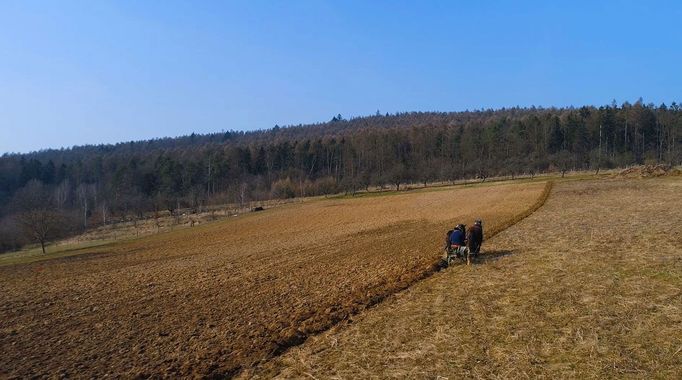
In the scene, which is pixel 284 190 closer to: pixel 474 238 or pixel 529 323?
pixel 474 238

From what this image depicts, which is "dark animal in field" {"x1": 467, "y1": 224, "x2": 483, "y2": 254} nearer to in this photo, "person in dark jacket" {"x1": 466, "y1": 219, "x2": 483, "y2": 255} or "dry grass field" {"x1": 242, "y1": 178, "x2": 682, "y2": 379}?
"person in dark jacket" {"x1": 466, "y1": 219, "x2": 483, "y2": 255}

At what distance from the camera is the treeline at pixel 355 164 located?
345 feet

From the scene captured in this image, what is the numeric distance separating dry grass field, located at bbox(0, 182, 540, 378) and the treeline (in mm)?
55726

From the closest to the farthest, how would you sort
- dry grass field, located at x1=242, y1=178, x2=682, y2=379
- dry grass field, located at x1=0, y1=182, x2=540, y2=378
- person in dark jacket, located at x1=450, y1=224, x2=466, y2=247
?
dry grass field, located at x1=242, y1=178, x2=682, y2=379 < dry grass field, located at x1=0, y1=182, x2=540, y2=378 < person in dark jacket, located at x1=450, y1=224, x2=466, y2=247

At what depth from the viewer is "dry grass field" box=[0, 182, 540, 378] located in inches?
493

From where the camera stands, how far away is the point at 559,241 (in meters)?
22.2

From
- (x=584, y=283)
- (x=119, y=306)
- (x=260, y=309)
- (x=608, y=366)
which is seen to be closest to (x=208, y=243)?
(x=119, y=306)

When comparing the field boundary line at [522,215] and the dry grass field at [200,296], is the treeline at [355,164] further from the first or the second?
the dry grass field at [200,296]

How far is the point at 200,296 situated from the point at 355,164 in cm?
12353

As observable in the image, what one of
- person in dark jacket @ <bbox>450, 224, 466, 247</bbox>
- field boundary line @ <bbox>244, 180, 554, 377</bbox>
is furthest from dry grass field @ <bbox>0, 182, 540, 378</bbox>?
person in dark jacket @ <bbox>450, 224, 466, 247</bbox>

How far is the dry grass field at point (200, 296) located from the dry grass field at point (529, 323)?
82 cm

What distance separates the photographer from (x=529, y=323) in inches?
471

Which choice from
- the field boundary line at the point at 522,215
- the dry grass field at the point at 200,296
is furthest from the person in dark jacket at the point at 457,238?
the field boundary line at the point at 522,215

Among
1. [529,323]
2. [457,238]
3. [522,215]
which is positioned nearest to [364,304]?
[529,323]
